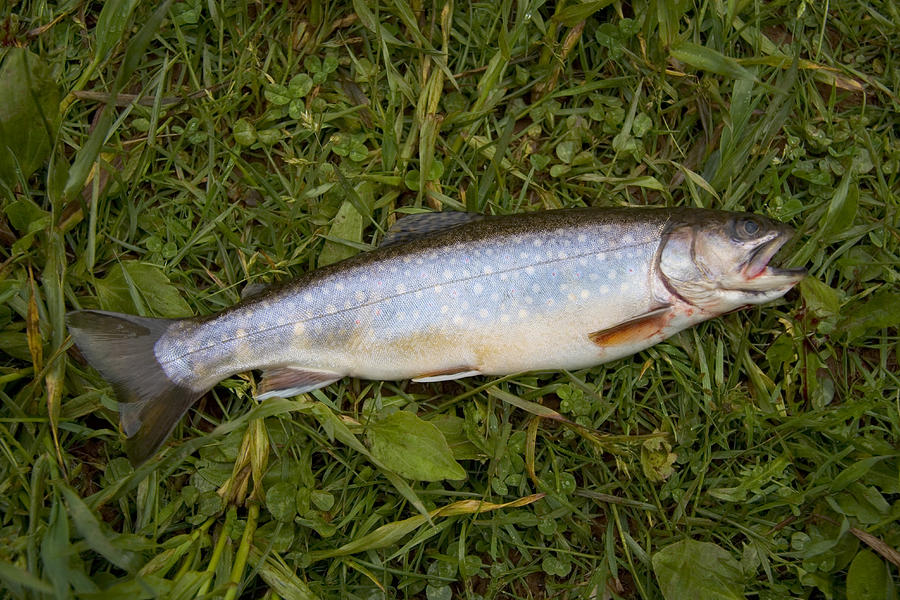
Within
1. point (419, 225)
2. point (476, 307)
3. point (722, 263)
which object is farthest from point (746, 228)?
point (419, 225)

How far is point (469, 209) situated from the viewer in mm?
3350

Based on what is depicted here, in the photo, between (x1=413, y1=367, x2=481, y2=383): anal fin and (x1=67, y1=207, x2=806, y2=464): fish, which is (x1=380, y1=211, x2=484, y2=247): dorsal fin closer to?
(x1=67, y1=207, x2=806, y2=464): fish

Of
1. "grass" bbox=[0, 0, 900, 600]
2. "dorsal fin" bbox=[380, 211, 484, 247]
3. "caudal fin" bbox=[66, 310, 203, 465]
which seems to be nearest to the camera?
"caudal fin" bbox=[66, 310, 203, 465]

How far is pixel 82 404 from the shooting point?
3.11 m

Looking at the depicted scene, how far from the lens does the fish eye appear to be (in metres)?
2.99

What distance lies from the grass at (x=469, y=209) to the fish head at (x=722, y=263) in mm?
354

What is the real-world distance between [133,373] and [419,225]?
1.63 m

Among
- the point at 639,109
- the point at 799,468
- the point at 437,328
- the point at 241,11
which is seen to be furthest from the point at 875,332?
the point at 241,11

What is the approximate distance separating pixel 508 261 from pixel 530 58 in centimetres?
133

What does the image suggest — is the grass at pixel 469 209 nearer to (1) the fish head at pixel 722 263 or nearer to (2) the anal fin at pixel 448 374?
(2) the anal fin at pixel 448 374

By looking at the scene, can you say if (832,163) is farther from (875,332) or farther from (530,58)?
(530,58)

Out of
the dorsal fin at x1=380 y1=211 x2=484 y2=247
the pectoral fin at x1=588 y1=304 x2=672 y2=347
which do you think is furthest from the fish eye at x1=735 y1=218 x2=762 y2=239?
the dorsal fin at x1=380 y1=211 x2=484 y2=247

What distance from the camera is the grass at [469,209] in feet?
9.98

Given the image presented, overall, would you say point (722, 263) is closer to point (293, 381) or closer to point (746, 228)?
point (746, 228)
